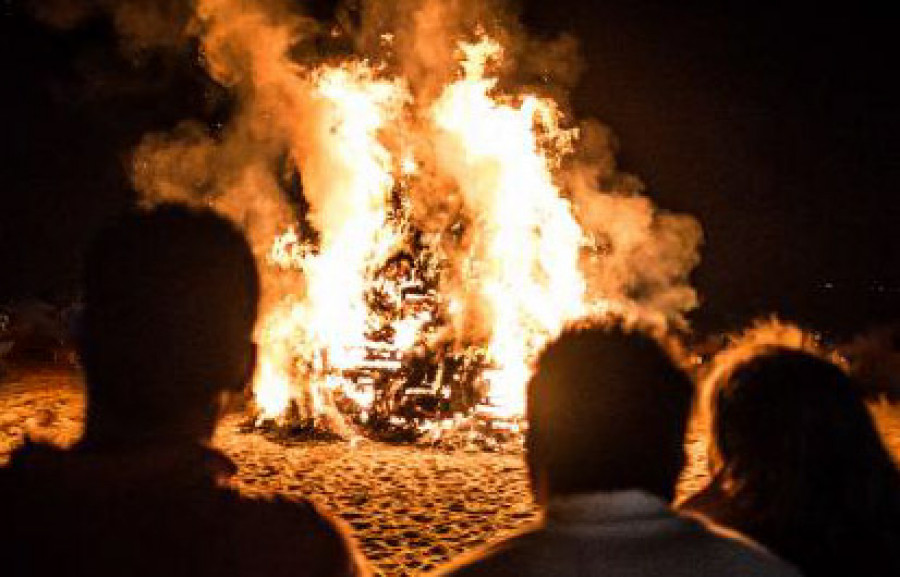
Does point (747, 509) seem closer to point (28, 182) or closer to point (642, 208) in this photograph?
point (642, 208)

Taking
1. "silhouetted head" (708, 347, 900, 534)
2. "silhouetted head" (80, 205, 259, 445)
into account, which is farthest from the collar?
"silhouetted head" (708, 347, 900, 534)

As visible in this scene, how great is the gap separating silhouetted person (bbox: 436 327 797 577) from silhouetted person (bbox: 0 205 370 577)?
47 centimetres

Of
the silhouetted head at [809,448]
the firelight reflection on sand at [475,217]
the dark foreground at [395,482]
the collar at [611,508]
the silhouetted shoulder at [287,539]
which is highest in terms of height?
the firelight reflection on sand at [475,217]

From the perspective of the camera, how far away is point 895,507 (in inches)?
108

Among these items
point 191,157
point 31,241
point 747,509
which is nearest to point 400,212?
point 191,157

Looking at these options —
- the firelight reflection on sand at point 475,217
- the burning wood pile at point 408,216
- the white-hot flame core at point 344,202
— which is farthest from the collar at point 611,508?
the white-hot flame core at point 344,202

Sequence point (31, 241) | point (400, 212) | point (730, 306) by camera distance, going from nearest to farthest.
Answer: point (400, 212) → point (730, 306) → point (31, 241)

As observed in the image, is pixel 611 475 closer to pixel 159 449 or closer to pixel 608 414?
pixel 608 414

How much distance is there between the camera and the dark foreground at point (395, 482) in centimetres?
659

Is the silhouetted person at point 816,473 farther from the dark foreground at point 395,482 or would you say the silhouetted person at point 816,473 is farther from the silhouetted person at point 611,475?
the dark foreground at point 395,482

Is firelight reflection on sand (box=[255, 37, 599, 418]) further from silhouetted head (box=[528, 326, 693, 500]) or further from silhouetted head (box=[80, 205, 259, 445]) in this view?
silhouetted head (box=[80, 205, 259, 445])

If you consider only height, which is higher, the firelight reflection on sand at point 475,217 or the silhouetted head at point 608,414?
the firelight reflection on sand at point 475,217

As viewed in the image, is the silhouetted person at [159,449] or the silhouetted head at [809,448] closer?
the silhouetted person at [159,449]

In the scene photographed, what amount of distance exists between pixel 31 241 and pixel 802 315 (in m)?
29.5
